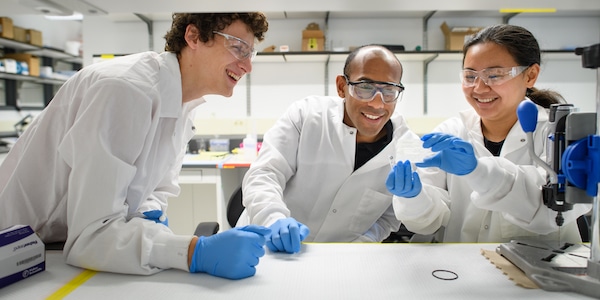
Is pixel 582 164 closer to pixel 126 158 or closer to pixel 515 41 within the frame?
pixel 515 41

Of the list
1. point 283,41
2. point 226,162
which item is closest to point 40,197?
point 226,162

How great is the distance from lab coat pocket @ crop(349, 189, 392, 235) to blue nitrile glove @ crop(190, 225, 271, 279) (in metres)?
0.71

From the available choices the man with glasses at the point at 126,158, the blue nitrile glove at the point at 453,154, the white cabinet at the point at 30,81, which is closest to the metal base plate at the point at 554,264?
the blue nitrile glove at the point at 453,154

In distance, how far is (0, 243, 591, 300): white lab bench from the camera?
2.69 ft

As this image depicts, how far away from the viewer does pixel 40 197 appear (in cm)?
111

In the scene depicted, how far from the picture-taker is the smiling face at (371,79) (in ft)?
4.94

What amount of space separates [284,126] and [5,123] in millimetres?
5192

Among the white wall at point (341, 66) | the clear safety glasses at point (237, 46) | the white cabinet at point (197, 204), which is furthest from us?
the white wall at point (341, 66)

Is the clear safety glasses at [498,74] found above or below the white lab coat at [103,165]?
above

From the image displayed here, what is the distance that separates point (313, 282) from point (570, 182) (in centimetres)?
61

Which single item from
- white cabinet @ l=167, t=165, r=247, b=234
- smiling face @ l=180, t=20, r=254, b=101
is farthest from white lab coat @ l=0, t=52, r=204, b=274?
white cabinet @ l=167, t=165, r=247, b=234

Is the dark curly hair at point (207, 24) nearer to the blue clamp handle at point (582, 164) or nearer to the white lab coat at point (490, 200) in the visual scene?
the white lab coat at point (490, 200)

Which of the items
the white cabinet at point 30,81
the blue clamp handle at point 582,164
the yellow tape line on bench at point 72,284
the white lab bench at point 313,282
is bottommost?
the white lab bench at point 313,282

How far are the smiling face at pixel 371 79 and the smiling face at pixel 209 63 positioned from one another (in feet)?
1.43
